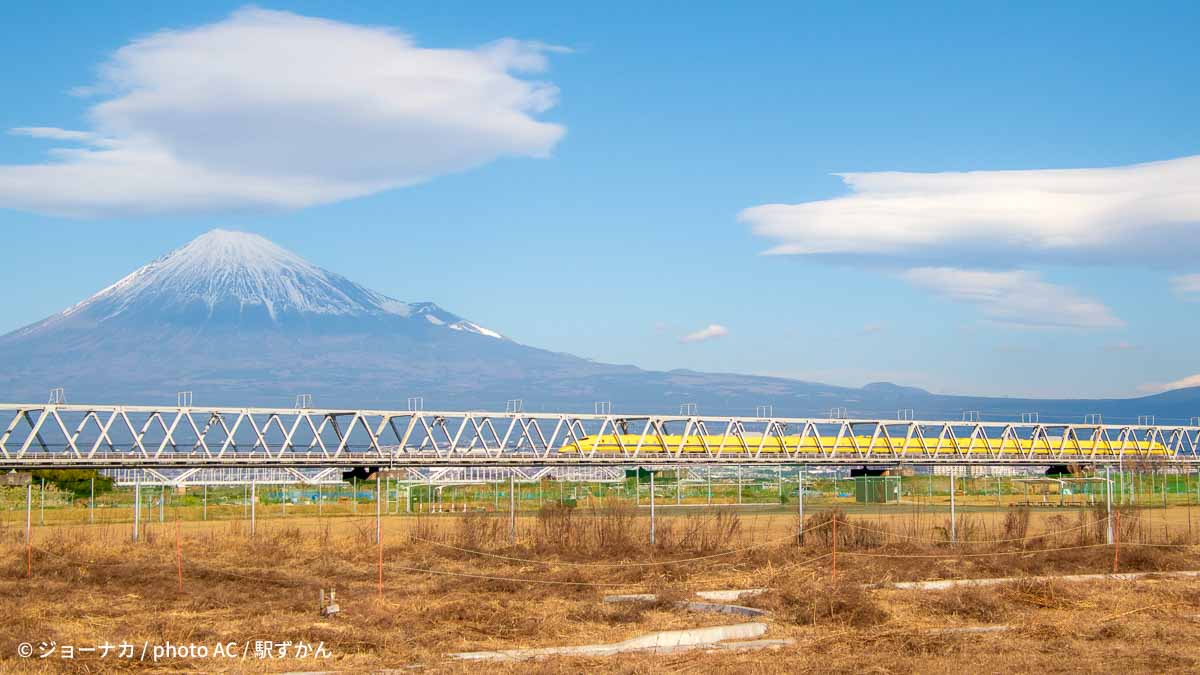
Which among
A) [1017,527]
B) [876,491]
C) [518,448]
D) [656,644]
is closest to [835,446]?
[518,448]

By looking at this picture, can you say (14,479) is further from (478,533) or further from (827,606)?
(827,606)

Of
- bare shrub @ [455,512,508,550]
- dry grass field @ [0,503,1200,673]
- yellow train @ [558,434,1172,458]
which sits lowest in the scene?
dry grass field @ [0,503,1200,673]

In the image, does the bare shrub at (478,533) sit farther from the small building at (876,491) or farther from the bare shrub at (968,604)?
the small building at (876,491)

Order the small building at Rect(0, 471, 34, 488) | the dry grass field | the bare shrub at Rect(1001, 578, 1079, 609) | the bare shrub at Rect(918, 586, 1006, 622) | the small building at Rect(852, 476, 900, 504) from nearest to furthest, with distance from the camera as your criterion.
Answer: the dry grass field < the bare shrub at Rect(918, 586, 1006, 622) < the bare shrub at Rect(1001, 578, 1079, 609) < the small building at Rect(852, 476, 900, 504) < the small building at Rect(0, 471, 34, 488)

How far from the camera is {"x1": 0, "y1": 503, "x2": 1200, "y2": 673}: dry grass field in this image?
21.0 m

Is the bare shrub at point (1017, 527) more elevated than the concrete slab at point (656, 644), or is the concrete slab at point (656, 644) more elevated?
the bare shrub at point (1017, 527)

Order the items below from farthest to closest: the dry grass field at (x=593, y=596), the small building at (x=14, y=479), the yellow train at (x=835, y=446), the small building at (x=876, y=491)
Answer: the yellow train at (x=835, y=446) < the small building at (x=14, y=479) < the small building at (x=876, y=491) < the dry grass field at (x=593, y=596)

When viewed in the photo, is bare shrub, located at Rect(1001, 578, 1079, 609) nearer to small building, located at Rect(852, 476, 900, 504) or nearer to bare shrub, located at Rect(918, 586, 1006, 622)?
bare shrub, located at Rect(918, 586, 1006, 622)

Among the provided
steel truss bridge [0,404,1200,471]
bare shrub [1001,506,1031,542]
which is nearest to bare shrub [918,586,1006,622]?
bare shrub [1001,506,1031,542]

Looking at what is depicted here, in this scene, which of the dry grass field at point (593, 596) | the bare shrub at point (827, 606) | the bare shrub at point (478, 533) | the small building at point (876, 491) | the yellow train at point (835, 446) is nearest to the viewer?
the dry grass field at point (593, 596)

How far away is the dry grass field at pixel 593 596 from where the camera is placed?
68.9 ft

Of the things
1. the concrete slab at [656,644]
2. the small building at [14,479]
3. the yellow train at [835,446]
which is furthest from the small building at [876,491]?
the small building at [14,479]

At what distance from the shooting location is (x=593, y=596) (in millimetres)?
28781

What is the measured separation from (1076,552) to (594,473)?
311 feet
